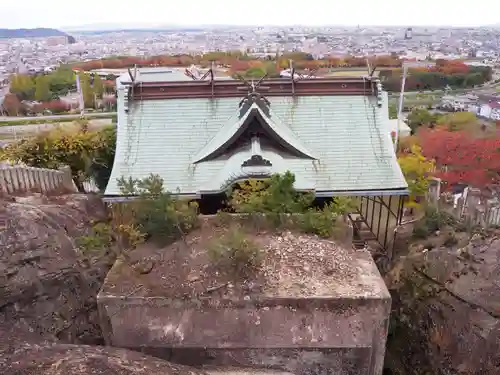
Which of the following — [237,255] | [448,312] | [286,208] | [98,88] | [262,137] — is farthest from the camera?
[98,88]

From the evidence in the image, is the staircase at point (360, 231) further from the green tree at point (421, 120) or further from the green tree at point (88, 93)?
the green tree at point (88, 93)

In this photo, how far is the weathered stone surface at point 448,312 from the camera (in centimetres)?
955

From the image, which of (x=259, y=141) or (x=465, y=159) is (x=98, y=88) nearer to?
(x=465, y=159)

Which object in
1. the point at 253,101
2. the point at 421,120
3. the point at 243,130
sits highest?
the point at 253,101

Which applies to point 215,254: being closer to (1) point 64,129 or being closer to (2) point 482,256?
(2) point 482,256

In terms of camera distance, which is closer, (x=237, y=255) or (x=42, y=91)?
(x=237, y=255)

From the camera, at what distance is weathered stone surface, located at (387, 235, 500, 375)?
31.3ft

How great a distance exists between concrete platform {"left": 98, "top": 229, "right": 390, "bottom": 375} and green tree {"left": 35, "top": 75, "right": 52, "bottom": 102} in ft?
159

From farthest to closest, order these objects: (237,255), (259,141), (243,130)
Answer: (259,141)
(243,130)
(237,255)

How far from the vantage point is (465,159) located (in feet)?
73.8

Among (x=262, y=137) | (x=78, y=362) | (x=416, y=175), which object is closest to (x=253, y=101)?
(x=262, y=137)

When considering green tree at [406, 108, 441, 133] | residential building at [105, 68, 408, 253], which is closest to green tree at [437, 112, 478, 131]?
green tree at [406, 108, 441, 133]

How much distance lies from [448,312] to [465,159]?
1455 centimetres

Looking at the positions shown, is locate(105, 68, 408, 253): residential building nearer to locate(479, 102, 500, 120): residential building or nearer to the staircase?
the staircase
